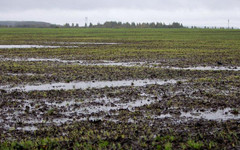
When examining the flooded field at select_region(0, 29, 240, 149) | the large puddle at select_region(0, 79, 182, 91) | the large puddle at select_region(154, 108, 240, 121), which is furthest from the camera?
the large puddle at select_region(0, 79, 182, 91)

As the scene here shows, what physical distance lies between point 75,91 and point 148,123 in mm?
5959

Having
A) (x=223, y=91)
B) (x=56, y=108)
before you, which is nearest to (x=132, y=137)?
(x=56, y=108)

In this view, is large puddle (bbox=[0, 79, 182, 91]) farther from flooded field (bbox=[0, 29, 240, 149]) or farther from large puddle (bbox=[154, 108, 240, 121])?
large puddle (bbox=[154, 108, 240, 121])

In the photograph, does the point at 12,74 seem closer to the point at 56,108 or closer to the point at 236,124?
the point at 56,108

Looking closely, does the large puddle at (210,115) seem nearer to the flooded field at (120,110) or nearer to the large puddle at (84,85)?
the flooded field at (120,110)

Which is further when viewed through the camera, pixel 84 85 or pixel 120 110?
pixel 84 85

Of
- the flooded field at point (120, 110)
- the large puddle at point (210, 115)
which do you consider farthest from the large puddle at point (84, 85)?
the large puddle at point (210, 115)

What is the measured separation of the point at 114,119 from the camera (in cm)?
1094

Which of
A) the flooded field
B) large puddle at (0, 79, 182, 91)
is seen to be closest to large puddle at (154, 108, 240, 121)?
the flooded field

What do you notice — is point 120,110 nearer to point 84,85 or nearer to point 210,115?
point 210,115

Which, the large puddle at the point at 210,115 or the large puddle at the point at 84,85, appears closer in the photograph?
the large puddle at the point at 210,115

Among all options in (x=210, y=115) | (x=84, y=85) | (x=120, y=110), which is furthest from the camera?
(x=84, y=85)

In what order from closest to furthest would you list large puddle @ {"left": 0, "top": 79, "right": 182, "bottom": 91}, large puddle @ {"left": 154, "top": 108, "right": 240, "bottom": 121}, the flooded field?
the flooded field
large puddle @ {"left": 154, "top": 108, "right": 240, "bottom": 121}
large puddle @ {"left": 0, "top": 79, "right": 182, "bottom": 91}

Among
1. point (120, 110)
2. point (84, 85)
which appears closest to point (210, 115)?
point (120, 110)
